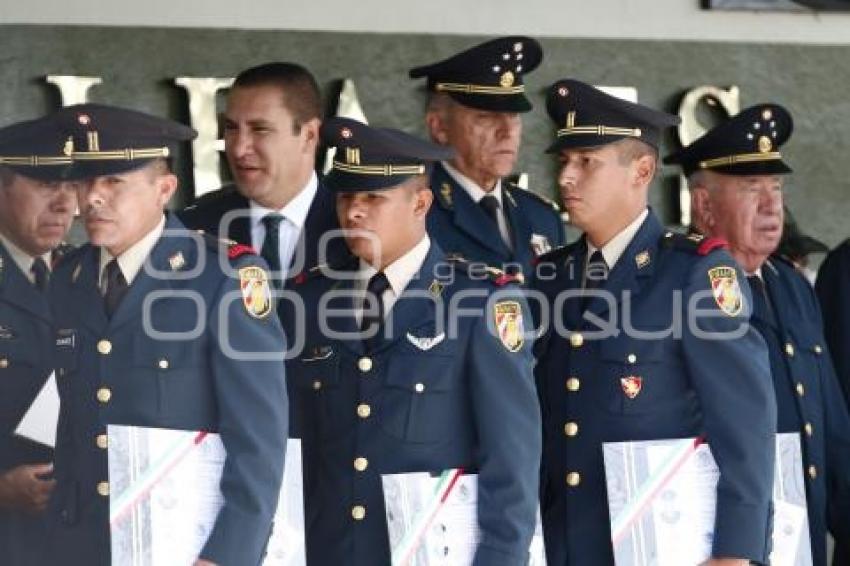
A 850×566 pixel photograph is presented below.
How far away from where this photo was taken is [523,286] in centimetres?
649

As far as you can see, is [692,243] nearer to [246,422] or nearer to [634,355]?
[634,355]

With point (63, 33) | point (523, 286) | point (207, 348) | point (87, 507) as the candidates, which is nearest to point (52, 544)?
point (87, 507)

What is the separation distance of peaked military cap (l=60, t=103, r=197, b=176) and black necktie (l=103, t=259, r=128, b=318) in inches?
9.4

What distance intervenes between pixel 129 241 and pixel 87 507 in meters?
0.65

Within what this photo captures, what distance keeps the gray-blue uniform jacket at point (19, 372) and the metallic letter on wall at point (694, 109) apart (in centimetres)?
243

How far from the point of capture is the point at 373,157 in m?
6.01

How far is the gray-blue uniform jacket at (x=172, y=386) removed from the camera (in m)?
5.64

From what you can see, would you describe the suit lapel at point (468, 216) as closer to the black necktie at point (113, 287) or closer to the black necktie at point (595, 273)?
the black necktie at point (595, 273)

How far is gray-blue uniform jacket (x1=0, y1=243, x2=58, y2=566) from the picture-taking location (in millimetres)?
6367

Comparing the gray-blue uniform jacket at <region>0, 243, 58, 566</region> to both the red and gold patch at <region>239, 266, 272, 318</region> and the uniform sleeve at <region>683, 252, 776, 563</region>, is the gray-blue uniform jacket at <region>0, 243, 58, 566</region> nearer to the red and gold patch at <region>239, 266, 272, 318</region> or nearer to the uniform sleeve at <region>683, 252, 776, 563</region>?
the red and gold patch at <region>239, 266, 272, 318</region>

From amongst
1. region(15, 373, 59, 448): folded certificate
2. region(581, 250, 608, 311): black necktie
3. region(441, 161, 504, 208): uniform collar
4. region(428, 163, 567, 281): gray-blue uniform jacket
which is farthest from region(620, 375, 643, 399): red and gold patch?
region(15, 373, 59, 448): folded certificate

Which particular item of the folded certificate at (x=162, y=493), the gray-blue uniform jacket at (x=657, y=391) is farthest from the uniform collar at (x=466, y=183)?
the folded certificate at (x=162, y=493)

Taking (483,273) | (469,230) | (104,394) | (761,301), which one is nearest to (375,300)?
(483,273)

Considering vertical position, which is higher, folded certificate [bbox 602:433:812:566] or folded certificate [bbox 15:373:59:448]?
folded certificate [bbox 15:373:59:448]
